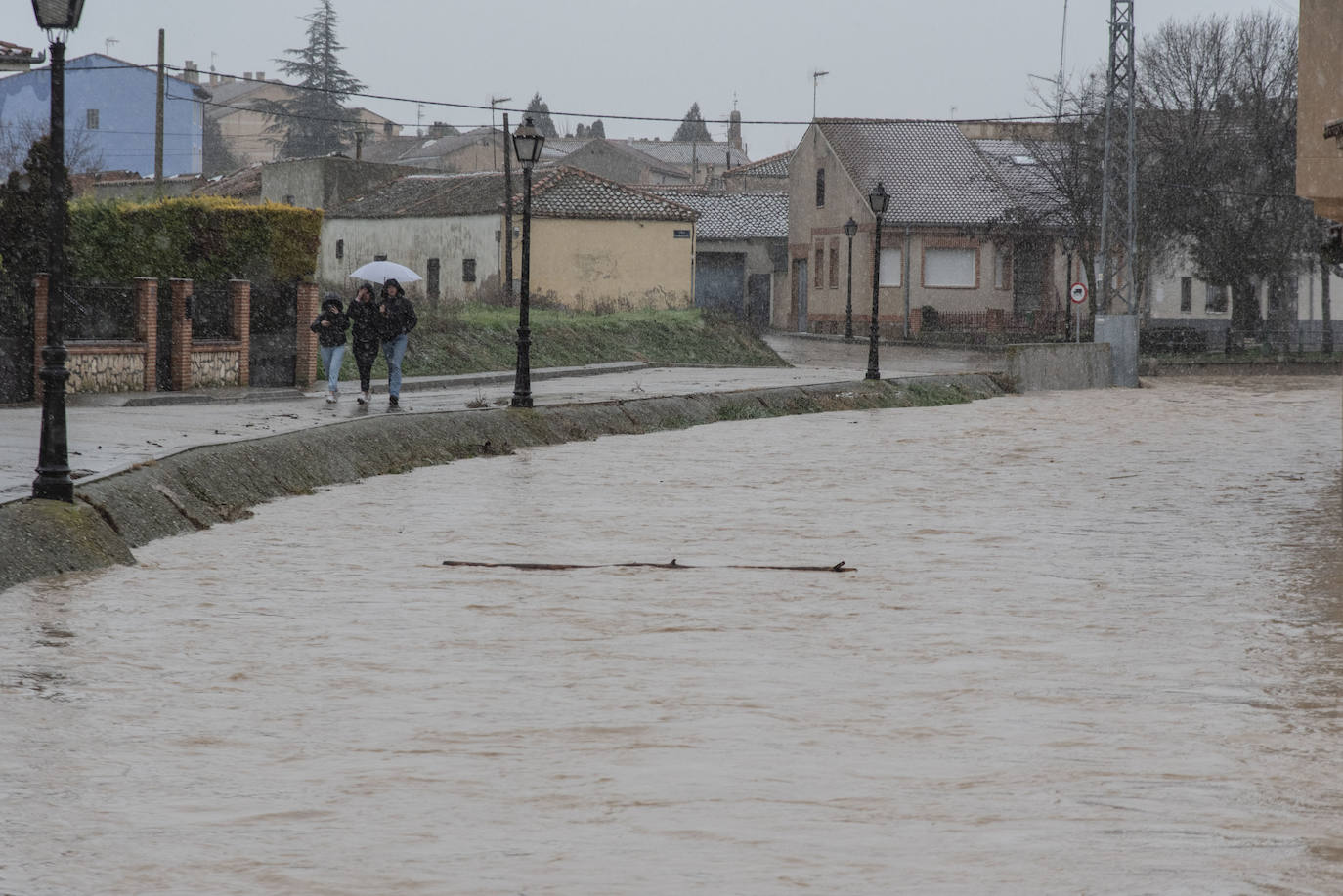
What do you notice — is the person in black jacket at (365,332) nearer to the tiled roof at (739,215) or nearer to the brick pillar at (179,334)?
the brick pillar at (179,334)

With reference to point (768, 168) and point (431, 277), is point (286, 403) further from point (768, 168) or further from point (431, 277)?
point (768, 168)

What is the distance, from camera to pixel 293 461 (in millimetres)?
16828

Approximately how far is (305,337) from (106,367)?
14.9 feet

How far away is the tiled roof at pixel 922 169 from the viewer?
187 feet

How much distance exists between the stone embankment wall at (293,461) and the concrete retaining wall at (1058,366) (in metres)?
6.25

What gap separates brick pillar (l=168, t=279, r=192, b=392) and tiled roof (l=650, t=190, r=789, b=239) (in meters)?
41.6

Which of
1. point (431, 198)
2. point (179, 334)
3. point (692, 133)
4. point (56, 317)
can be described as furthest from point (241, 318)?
point (692, 133)

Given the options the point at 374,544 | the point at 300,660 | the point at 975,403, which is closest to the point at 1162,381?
the point at 975,403

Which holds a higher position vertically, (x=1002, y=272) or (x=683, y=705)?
(x=1002, y=272)

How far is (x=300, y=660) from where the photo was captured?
8.81m

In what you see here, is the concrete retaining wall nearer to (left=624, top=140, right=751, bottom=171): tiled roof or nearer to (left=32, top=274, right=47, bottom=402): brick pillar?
(left=32, top=274, right=47, bottom=402): brick pillar

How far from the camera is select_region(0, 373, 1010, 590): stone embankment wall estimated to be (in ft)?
37.6

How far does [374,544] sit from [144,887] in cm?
797

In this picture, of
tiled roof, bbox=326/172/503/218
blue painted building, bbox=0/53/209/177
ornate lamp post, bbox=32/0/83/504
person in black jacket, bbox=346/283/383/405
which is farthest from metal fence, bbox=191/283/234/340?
blue painted building, bbox=0/53/209/177
